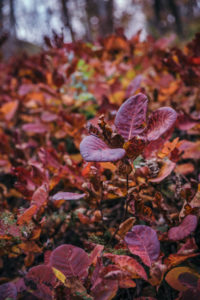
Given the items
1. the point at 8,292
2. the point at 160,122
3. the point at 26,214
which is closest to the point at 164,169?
the point at 160,122

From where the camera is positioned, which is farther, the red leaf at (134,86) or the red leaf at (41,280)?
the red leaf at (134,86)

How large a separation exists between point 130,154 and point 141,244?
0.67 feet

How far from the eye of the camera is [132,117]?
56 centimetres

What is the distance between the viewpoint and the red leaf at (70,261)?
54cm

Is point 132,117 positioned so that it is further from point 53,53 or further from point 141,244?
point 53,53

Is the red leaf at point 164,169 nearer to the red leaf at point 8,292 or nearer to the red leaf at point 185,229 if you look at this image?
the red leaf at point 185,229

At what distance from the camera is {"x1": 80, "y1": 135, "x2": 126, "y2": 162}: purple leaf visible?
46 centimetres

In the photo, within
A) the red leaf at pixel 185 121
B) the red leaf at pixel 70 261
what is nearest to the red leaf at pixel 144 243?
the red leaf at pixel 70 261

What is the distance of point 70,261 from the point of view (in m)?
0.54

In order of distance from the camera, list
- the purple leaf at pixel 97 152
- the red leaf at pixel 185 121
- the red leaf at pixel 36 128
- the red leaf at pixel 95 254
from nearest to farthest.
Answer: the purple leaf at pixel 97 152 < the red leaf at pixel 95 254 < the red leaf at pixel 185 121 < the red leaf at pixel 36 128

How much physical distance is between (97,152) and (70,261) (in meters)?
0.26

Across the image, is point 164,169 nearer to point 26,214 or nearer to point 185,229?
point 185,229

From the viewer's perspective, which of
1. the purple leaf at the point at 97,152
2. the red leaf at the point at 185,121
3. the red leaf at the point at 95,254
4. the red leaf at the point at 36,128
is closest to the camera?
the purple leaf at the point at 97,152

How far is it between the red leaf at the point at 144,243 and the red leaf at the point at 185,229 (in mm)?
53
